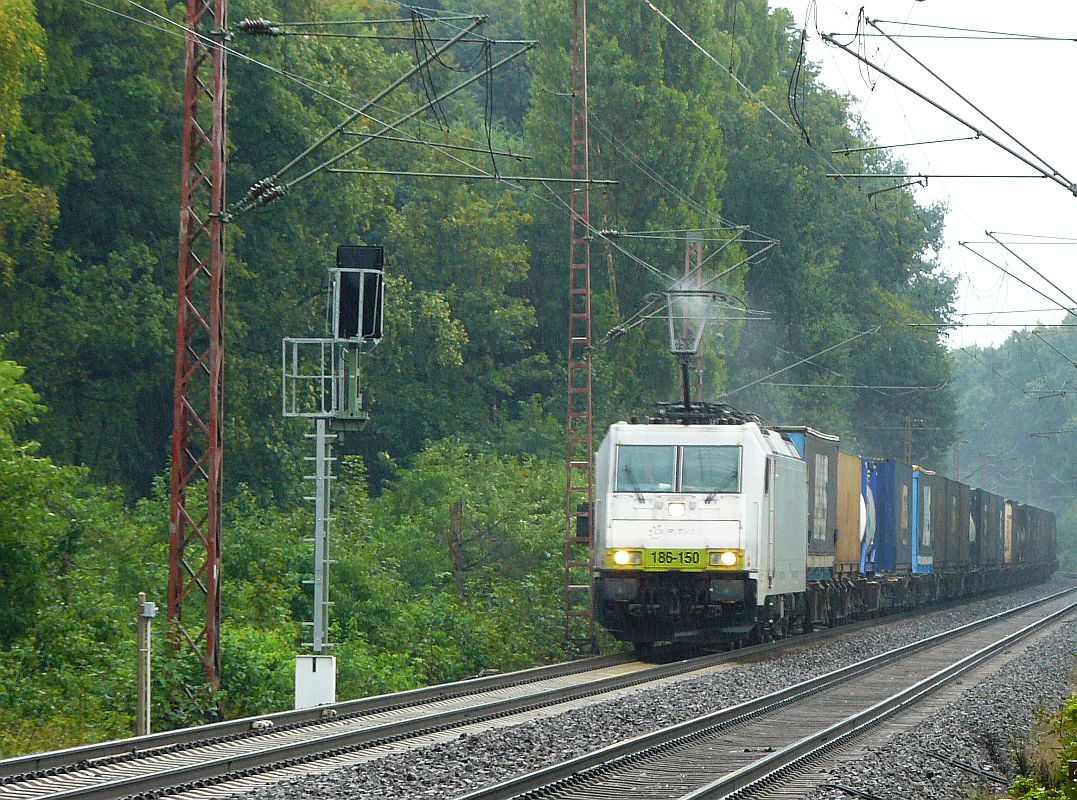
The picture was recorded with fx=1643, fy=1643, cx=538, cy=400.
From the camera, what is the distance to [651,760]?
13250 mm

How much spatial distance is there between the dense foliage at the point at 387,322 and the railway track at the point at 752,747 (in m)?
4.84

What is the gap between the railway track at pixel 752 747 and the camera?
1153cm

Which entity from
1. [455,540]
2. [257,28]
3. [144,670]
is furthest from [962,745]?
[455,540]

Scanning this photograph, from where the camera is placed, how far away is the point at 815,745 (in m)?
14.2

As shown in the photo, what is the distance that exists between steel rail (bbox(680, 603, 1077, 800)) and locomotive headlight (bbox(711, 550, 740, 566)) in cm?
300

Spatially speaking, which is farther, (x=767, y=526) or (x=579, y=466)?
(x=579, y=466)

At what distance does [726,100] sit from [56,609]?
173ft

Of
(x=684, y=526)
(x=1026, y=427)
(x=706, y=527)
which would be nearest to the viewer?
(x=706, y=527)

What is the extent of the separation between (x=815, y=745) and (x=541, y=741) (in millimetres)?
2395

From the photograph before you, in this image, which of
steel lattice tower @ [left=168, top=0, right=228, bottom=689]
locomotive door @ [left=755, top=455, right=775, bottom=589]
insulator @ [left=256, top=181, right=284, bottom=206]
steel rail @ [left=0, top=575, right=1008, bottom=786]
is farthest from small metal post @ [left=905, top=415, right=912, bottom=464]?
insulator @ [left=256, top=181, right=284, bottom=206]

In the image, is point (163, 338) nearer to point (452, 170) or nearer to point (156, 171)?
point (156, 171)

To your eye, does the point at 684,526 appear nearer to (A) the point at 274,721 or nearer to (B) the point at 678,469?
(B) the point at 678,469

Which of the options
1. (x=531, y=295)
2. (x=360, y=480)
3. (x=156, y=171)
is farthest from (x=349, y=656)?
(x=531, y=295)

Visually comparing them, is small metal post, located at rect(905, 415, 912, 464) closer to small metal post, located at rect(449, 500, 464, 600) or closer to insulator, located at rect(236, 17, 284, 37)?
small metal post, located at rect(449, 500, 464, 600)
